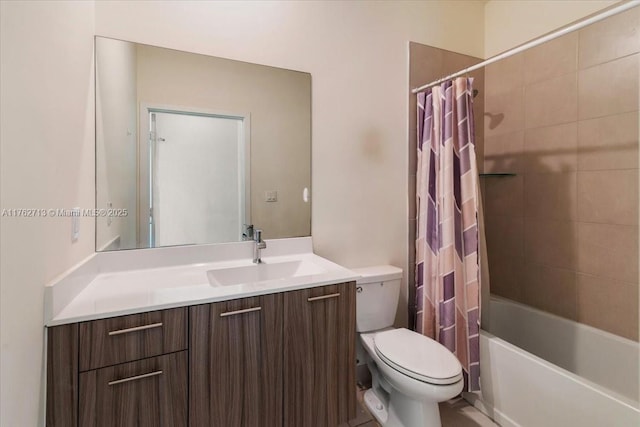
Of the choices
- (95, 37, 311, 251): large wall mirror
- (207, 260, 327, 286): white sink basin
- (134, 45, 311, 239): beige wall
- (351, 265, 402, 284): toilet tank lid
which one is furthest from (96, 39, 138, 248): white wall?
(351, 265, 402, 284): toilet tank lid

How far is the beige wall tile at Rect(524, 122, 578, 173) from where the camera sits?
1893 mm

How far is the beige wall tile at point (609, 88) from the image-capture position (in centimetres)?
161

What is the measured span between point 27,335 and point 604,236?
264 cm

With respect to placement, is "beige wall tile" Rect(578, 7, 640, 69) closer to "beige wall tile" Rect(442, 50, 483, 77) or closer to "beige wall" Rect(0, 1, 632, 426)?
"beige wall" Rect(0, 1, 632, 426)

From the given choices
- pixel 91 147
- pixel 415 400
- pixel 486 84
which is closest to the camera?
pixel 91 147

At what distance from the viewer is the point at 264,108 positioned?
1723 millimetres

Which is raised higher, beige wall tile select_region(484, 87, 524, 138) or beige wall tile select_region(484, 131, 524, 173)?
beige wall tile select_region(484, 87, 524, 138)

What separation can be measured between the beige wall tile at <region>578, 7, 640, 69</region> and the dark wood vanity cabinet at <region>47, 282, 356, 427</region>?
1.98 meters

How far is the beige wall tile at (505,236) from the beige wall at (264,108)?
1.57 metres

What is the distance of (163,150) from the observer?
1.51m

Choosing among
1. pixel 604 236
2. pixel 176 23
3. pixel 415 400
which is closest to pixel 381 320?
pixel 415 400

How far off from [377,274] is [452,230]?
50 centimetres

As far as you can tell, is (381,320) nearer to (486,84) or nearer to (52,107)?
(52,107)

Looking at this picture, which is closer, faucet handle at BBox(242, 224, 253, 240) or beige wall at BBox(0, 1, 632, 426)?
beige wall at BBox(0, 1, 632, 426)
